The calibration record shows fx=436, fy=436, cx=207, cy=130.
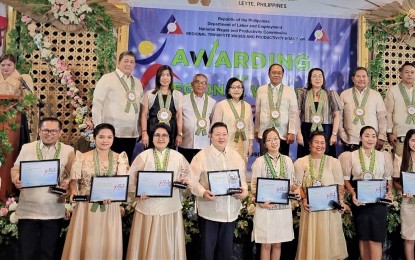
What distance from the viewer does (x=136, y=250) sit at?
3.71 meters

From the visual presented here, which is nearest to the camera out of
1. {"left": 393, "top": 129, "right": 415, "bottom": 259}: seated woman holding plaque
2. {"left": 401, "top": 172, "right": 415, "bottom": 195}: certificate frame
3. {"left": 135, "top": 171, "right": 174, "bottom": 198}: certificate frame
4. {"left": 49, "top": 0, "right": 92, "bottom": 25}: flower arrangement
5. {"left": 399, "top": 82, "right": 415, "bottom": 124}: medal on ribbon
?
{"left": 135, "top": 171, "right": 174, "bottom": 198}: certificate frame

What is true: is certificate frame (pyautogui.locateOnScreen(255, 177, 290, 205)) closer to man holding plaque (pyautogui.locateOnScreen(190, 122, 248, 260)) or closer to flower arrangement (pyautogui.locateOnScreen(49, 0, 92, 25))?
man holding plaque (pyautogui.locateOnScreen(190, 122, 248, 260))

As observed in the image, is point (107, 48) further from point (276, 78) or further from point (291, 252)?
point (291, 252)

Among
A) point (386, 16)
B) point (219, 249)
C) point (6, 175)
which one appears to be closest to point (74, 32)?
point (6, 175)

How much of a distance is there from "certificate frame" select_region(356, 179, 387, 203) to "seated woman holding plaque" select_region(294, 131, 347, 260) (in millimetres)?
163

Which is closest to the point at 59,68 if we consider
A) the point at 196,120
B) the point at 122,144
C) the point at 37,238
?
the point at 122,144

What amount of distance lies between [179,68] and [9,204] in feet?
9.67

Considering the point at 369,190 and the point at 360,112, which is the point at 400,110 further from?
the point at 369,190

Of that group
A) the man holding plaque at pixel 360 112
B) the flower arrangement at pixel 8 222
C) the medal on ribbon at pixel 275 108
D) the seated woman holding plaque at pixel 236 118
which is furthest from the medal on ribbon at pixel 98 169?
the man holding plaque at pixel 360 112

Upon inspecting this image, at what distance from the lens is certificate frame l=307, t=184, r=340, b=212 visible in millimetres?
3859

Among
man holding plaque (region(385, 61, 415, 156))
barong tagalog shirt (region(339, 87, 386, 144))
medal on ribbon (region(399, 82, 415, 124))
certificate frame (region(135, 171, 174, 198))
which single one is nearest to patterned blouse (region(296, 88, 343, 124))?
barong tagalog shirt (region(339, 87, 386, 144))

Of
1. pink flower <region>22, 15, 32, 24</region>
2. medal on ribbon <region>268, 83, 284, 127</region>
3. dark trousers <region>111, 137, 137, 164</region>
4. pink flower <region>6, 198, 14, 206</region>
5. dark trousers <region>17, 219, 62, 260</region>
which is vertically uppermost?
pink flower <region>22, 15, 32, 24</region>

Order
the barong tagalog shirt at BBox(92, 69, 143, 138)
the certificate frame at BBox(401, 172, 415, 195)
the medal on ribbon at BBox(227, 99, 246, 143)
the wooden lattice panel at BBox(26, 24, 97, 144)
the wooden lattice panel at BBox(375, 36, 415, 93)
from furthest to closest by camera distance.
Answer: the wooden lattice panel at BBox(375, 36, 415, 93)
the wooden lattice panel at BBox(26, 24, 97, 144)
the medal on ribbon at BBox(227, 99, 246, 143)
the barong tagalog shirt at BBox(92, 69, 143, 138)
the certificate frame at BBox(401, 172, 415, 195)

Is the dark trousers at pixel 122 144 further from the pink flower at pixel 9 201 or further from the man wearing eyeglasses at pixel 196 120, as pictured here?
the pink flower at pixel 9 201
